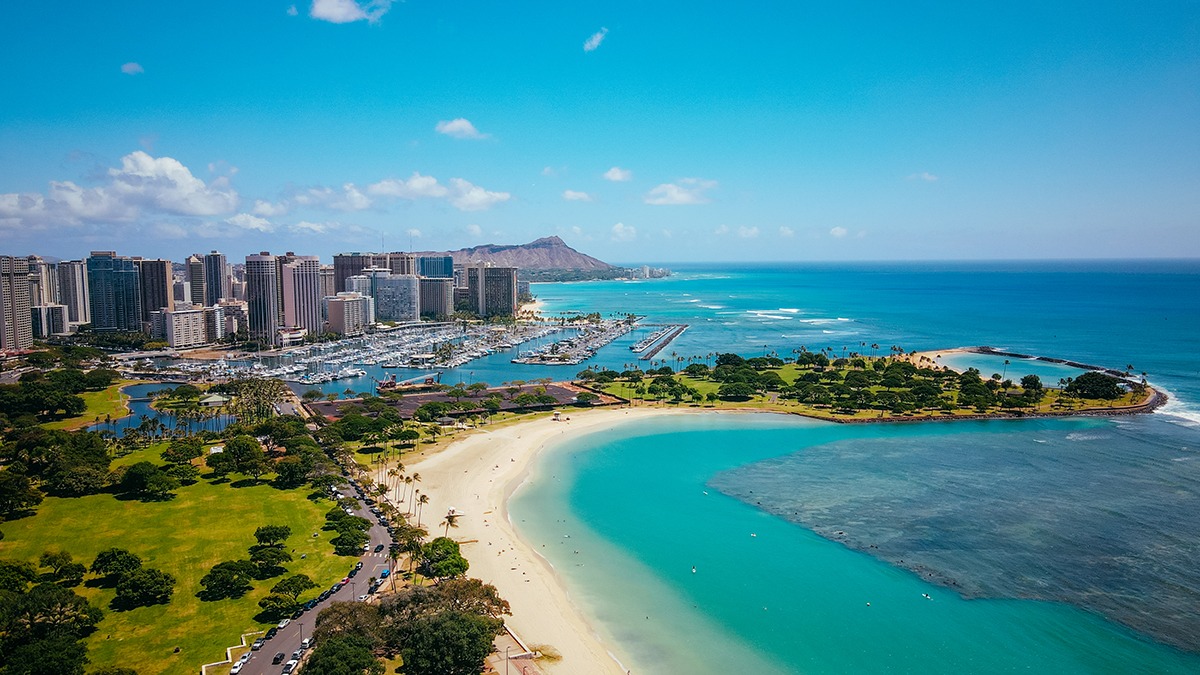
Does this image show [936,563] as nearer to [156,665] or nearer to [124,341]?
[156,665]

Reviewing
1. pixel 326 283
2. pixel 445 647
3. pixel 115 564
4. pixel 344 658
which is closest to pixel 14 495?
pixel 115 564

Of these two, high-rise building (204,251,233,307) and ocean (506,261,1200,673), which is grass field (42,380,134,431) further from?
high-rise building (204,251,233,307)

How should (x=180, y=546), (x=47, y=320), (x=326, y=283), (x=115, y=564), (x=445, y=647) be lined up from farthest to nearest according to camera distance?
(x=326, y=283)
(x=47, y=320)
(x=180, y=546)
(x=115, y=564)
(x=445, y=647)

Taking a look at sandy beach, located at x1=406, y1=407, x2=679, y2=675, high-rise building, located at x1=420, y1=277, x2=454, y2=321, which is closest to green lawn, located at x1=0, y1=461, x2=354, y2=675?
sandy beach, located at x1=406, y1=407, x2=679, y2=675

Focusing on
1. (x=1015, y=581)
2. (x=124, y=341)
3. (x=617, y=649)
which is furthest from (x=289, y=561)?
(x=124, y=341)

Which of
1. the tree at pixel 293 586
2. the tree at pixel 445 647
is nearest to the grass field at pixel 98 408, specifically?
the tree at pixel 293 586

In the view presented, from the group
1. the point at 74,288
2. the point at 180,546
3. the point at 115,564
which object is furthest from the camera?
the point at 74,288

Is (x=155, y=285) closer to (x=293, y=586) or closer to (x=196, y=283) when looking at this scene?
(x=196, y=283)
